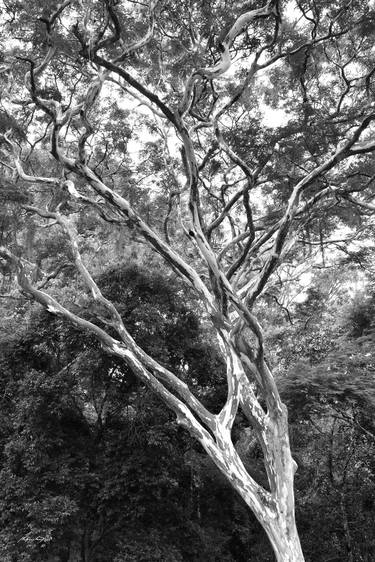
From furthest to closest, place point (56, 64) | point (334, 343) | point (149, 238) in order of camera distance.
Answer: point (334, 343) → point (56, 64) → point (149, 238)

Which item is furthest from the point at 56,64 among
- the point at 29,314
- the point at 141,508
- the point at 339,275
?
the point at 339,275

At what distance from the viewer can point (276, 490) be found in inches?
206

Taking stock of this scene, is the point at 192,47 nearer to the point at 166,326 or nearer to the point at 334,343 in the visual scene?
the point at 166,326

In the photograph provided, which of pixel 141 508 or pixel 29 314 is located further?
pixel 29 314

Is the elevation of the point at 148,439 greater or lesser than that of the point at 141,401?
lesser

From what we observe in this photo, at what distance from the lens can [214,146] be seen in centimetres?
779

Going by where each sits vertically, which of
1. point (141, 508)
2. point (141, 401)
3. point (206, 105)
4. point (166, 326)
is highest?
point (206, 105)

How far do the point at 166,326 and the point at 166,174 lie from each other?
11.0ft

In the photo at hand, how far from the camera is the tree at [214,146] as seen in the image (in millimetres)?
5766

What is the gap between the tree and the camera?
5.77 meters

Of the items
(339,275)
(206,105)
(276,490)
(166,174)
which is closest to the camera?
(276,490)

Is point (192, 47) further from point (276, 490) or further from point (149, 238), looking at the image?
point (276, 490)

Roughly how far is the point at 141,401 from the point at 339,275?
920 cm

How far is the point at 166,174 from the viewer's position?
375 inches
